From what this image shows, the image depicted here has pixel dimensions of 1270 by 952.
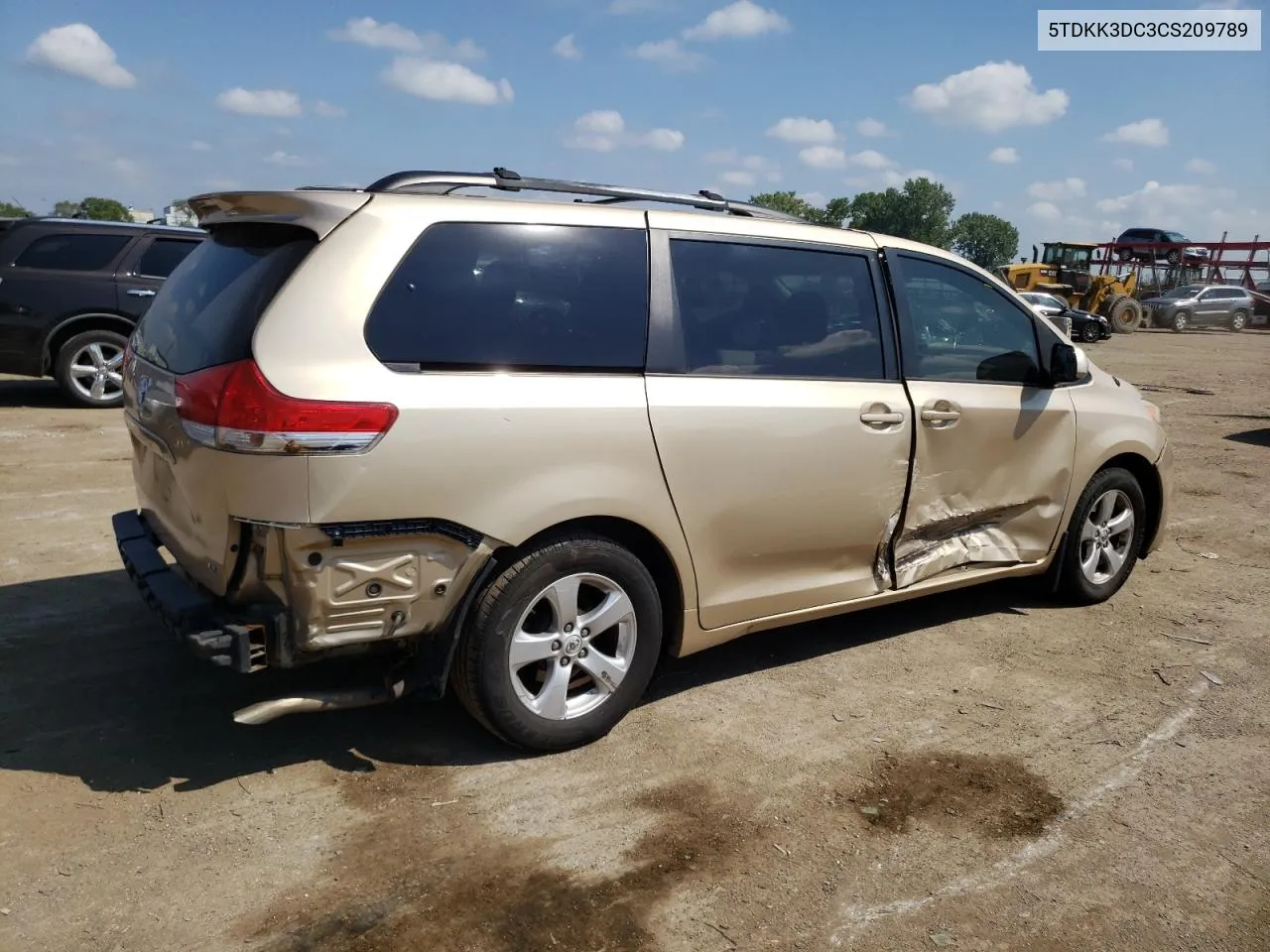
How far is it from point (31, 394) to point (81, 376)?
5.30 feet

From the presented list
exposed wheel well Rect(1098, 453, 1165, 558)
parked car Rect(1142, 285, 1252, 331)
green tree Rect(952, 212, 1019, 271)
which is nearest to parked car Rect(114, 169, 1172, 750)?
exposed wheel well Rect(1098, 453, 1165, 558)

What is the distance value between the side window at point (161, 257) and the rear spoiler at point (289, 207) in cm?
770

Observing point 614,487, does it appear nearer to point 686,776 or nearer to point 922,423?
point 686,776

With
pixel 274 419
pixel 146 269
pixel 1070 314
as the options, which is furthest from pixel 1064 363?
pixel 1070 314

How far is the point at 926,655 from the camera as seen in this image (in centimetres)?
477

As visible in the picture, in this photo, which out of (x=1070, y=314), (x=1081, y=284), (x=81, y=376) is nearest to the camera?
(x=81, y=376)

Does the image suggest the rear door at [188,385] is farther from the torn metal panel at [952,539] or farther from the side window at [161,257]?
the side window at [161,257]

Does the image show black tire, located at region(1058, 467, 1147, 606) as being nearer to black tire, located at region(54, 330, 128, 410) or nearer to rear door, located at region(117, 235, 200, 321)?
rear door, located at region(117, 235, 200, 321)

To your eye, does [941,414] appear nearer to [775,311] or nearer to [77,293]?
[775,311]

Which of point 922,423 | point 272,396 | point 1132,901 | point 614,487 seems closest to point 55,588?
point 272,396

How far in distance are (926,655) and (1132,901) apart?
6.11ft

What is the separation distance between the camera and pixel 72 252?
1034 cm

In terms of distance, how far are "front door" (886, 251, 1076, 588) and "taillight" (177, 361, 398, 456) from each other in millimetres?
2375

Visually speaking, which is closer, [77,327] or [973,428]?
[973,428]
